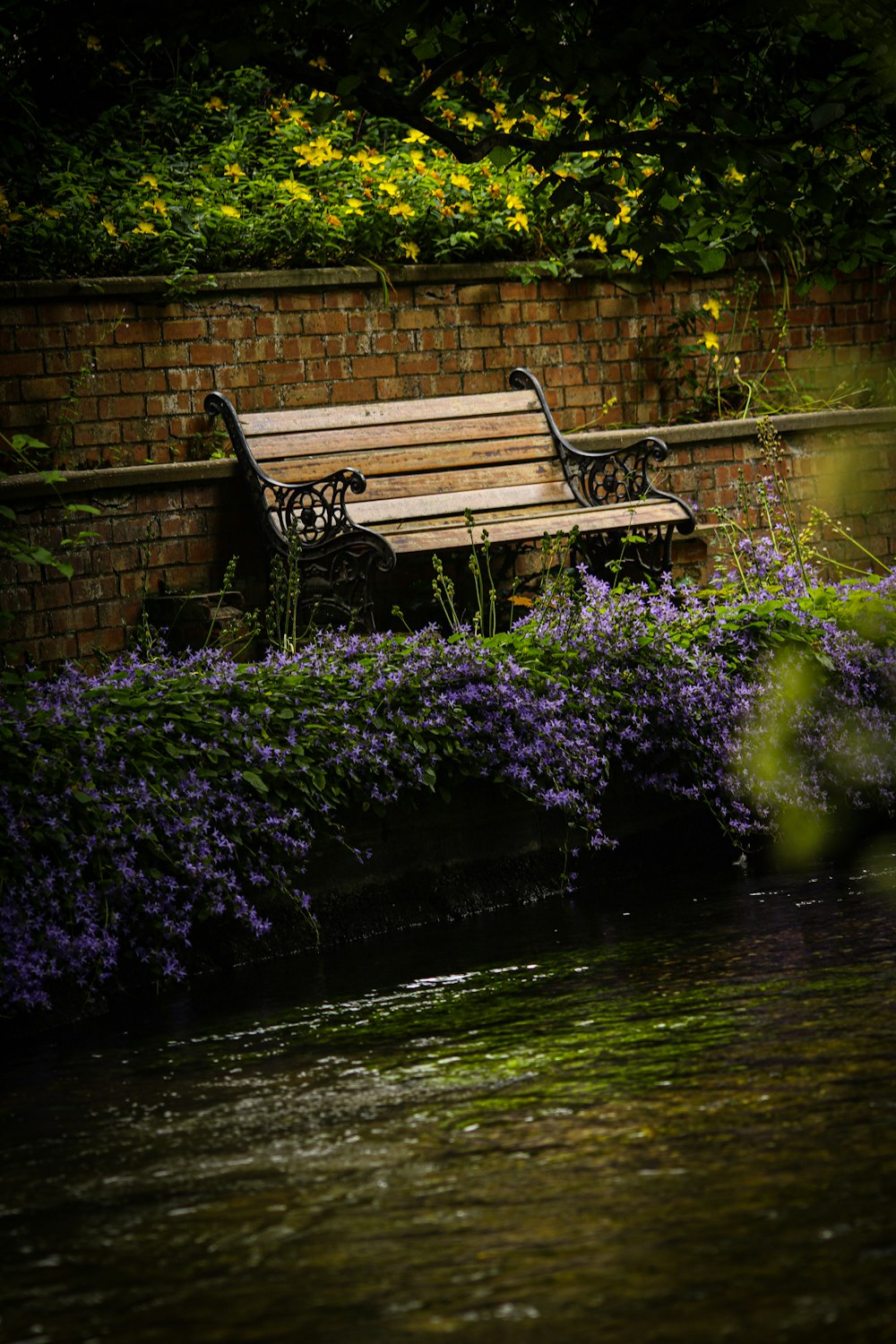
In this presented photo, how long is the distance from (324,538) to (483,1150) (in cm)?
485

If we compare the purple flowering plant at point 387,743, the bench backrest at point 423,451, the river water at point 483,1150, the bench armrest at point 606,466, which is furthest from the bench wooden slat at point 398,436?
the river water at point 483,1150

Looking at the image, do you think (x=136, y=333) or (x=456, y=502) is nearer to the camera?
(x=136, y=333)

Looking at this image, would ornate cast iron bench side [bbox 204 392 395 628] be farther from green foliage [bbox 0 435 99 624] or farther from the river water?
the river water

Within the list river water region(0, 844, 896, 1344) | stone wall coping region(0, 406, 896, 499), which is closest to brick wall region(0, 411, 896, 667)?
stone wall coping region(0, 406, 896, 499)

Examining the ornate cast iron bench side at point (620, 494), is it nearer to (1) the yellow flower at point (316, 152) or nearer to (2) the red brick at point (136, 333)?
(1) the yellow flower at point (316, 152)

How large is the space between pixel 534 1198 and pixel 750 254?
26.6 feet

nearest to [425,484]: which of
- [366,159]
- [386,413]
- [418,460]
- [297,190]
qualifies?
[418,460]

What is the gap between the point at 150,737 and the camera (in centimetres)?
410

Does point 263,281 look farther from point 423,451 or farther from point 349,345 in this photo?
point 423,451

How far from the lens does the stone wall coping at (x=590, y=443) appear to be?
22.5 ft

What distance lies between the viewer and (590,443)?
874 cm

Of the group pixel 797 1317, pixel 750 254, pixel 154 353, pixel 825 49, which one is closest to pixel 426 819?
pixel 797 1317

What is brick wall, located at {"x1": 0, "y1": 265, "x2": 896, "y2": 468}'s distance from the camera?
7.34 metres

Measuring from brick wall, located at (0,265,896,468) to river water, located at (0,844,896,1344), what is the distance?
4.00 meters
